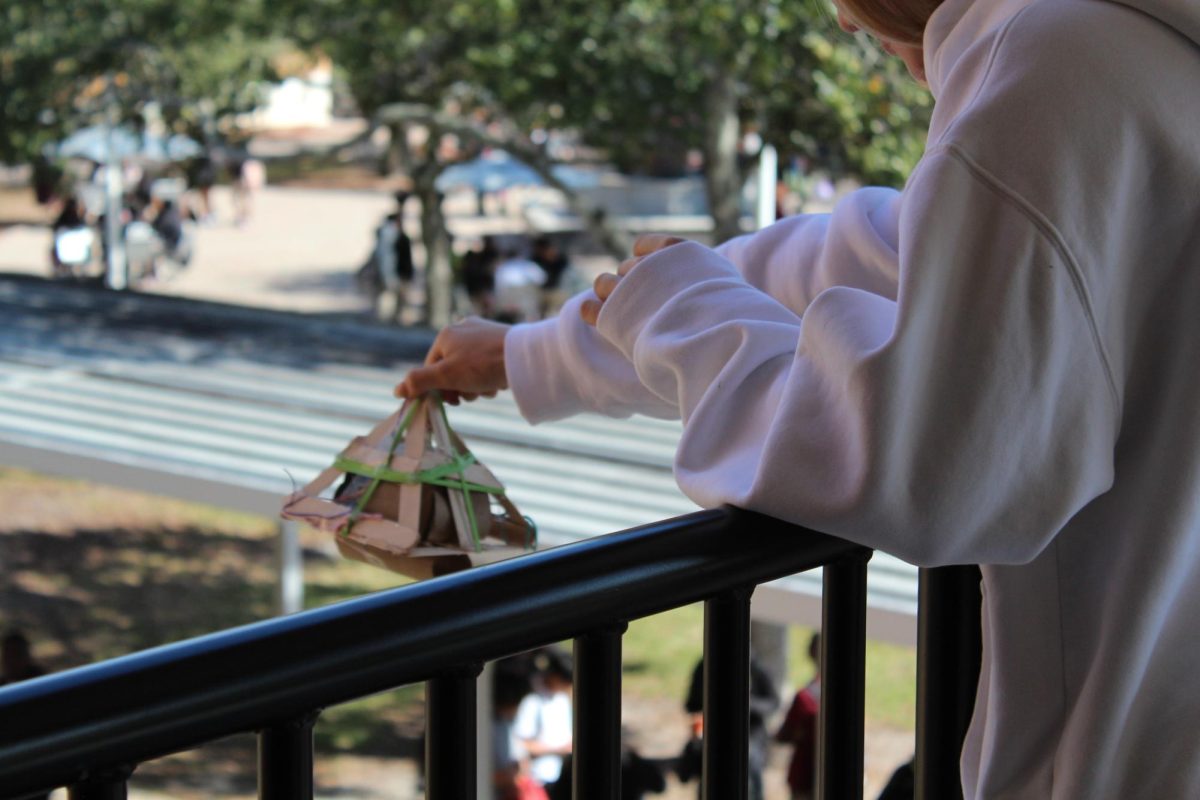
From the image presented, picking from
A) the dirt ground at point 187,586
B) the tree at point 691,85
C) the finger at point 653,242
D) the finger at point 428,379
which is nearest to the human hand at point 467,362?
the finger at point 428,379

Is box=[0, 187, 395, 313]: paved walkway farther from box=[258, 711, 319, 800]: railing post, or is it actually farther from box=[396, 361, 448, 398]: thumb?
box=[258, 711, 319, 800]: railing post

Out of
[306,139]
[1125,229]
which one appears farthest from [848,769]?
[306,139]

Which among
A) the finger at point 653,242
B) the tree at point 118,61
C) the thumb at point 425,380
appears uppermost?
the finger at point 653,242

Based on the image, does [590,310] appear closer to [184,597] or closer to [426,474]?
[426,474]

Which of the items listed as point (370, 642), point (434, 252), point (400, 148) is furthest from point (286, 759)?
point (434, 252)

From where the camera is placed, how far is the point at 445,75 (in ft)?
46.1

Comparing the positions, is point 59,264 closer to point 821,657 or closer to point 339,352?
point 339,352

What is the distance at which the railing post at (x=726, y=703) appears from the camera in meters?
1.05

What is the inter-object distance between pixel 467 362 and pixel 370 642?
71cm

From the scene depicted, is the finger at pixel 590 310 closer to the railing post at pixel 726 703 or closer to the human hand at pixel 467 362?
the human hand at pixel 467 362

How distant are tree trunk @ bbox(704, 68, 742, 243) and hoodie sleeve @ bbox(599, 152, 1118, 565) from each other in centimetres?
1092

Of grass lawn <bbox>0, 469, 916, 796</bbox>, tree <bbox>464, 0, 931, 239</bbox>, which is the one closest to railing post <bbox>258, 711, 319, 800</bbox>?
tree <bbox>464, 0, 931, 239</bbox>

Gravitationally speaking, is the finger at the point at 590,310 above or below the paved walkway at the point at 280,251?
above

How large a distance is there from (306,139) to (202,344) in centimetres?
3552
